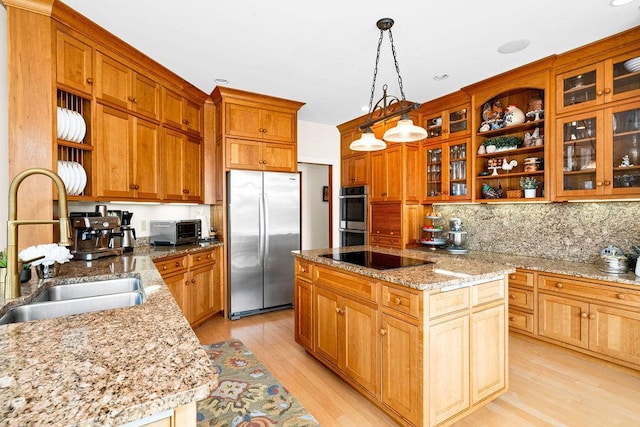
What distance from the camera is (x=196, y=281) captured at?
11.2 feet

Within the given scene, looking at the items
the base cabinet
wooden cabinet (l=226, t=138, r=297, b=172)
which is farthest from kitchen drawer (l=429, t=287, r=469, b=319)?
wooden cabinet (l=226, t=138, r=297, b=172)

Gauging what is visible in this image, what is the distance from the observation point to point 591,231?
303 cm

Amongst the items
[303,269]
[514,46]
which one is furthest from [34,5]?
[514,46]

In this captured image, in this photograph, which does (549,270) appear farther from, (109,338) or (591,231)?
(109,338)

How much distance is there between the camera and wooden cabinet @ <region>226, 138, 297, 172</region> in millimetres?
3840

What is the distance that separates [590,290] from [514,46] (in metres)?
2.15

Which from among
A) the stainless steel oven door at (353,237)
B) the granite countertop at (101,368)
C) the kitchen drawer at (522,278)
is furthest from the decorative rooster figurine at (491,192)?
the granite countertop at (101,368)

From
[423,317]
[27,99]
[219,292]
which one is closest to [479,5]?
[423,317]

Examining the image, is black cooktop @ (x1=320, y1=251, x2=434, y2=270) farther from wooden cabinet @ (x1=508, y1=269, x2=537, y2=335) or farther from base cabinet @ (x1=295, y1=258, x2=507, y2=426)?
wooden cabinet @ (x1=508, y1=269, x2=537, y2=335)

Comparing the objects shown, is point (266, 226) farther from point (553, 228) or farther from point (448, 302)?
point (553, 228)

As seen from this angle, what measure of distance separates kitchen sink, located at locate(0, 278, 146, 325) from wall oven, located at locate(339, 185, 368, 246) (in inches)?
133

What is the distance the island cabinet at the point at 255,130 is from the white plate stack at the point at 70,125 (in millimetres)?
1459

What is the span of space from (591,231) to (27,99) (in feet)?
15.6

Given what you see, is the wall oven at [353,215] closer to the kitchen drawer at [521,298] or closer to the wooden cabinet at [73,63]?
the kitchen drawer at [521,298]
